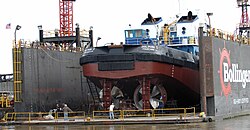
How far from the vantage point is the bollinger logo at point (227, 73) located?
25.3 meters

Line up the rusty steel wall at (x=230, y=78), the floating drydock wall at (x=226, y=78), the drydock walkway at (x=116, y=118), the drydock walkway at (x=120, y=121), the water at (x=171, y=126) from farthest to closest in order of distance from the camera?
1. the rusty steel wall at (x=230, y=78)
2. the floating drydock wall at (x=226, y=78)
3. the drydock walkway at (x=116, y=118)
4. the drydock walkway at (x=120, y=121)
5. the water at (x=171, y=126)

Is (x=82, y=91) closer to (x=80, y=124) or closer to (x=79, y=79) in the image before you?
(x=79, y=79)

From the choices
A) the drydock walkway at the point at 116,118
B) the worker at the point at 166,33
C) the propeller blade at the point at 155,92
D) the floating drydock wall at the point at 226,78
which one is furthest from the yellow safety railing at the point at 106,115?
the worker at the point at 166,33

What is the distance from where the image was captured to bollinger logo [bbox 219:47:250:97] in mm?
25344

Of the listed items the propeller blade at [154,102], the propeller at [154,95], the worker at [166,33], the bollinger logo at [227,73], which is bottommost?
the propeller blade at [154,102]

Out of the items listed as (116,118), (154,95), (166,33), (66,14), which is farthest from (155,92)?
(66,14)

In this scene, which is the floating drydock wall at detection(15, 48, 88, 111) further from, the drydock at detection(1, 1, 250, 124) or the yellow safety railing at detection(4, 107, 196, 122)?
the yellow safety railing at detection(4, 107, 196, 122)

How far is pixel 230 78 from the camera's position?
26625 mm

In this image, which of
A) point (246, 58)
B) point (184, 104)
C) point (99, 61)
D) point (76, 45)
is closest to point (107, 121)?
point (99, 61)

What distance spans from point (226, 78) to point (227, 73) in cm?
35

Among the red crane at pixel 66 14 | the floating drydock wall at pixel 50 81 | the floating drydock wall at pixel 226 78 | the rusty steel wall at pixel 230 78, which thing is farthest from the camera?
the red crane at pixel 66 14

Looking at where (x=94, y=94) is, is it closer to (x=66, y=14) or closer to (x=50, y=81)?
(x=50, y=81)

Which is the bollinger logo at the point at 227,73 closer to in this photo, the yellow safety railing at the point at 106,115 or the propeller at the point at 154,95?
the yellow safety railing at the point at 106,115

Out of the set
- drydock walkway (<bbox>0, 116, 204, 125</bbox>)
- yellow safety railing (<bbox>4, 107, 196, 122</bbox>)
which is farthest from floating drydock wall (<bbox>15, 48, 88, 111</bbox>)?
drydock walkway (<bbox>0, 116, 204, 125</bbox>)
